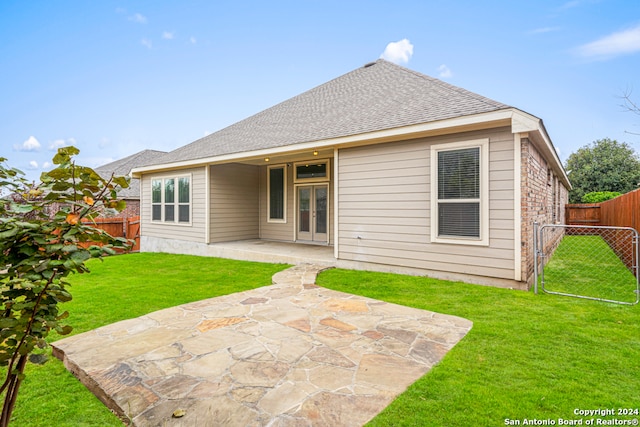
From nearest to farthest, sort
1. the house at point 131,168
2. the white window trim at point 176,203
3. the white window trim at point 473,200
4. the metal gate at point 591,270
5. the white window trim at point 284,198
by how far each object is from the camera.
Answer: the metal gate at point 591,270, the white window trim at point 473,200, the white window trim at point 176,203, the white window trim at point 284,198, the house at point 131,168

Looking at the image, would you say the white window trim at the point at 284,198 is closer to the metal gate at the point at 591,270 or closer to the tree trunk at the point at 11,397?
the metal gate at the point at 591,270

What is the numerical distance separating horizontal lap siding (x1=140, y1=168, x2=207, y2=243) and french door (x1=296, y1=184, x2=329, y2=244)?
291 centimetres

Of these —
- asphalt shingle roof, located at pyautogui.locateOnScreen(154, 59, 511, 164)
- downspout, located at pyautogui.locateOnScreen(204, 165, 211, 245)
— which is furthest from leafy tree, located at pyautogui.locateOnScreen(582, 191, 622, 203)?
downspout, located at pyautogui.locateOnScreen(204, 165, 211, 245)

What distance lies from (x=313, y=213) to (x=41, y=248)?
28.1ft

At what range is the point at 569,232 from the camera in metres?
14.7

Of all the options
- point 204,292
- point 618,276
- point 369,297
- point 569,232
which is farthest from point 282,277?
point 569,232

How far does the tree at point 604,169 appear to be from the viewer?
24.4m

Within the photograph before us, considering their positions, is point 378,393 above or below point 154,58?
below

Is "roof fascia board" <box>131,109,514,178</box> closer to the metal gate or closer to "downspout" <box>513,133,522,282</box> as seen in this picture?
"downspout" <box>513,133,522,282</box>

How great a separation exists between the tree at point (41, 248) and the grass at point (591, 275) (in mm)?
6054

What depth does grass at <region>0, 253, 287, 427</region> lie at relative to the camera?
2.19m

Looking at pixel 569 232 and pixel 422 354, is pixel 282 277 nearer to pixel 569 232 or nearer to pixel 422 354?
pixel 422 354

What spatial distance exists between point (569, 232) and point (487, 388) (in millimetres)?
16091

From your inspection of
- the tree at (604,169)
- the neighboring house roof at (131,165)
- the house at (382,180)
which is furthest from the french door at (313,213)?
the tree at (604,169)
